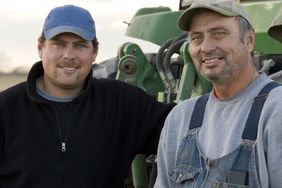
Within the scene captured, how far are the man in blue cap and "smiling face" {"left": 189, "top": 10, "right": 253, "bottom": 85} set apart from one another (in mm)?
744

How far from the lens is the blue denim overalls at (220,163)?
2223mm

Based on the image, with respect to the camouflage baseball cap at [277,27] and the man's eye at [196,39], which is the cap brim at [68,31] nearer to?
the man's eye at [196,39]

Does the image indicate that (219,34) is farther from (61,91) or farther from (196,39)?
(61,91)

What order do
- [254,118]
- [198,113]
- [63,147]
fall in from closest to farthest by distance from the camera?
[254,118]
[198,113]
[63,147]

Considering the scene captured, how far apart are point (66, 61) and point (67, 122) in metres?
0.26

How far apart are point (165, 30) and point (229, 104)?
2685 millimetres

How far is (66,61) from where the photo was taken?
295 cm

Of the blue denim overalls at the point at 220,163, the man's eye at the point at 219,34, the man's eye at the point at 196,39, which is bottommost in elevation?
the blue denim overalls at the point at 220,163

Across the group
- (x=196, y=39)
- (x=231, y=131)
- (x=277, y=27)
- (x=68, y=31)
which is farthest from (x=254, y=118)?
(x=68, y=31)

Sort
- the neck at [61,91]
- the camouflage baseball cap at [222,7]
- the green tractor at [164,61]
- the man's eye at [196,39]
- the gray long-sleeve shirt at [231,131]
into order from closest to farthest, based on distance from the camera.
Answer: the gray long-sleeve shirt at [231,131]
the camouflage baseball cap at [222,7]
the man's eye at [196,39]
the neck at [61,91]
the green tractor at [164,61]

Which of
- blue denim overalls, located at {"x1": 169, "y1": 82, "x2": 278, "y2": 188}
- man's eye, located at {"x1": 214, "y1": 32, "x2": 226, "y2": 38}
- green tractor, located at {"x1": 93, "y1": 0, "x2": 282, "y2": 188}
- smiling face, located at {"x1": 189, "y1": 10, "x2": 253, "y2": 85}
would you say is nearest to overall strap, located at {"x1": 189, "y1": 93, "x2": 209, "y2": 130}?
blue denim overalls, located at {"x1": 169, "y1": 82, "x2": 278, "y2": 188}

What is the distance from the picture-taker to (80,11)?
3068mm

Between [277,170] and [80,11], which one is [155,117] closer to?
[80,11]

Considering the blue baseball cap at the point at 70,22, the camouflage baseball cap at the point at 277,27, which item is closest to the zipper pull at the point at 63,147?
the blue baseball cap at the point at 70,22
